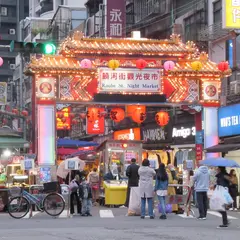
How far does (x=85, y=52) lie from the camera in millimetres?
30891

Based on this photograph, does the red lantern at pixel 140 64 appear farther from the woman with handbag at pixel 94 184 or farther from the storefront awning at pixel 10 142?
the storefront awning at pixel 10 142

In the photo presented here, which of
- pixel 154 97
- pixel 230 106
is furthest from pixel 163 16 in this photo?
pixel 154 97

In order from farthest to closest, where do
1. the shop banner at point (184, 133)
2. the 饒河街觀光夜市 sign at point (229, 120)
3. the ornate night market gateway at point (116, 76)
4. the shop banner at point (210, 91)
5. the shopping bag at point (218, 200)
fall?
the shop banner at point (184, 133) → the 饒河街觀光夜市 sign at point (229, 120) → the shop banner at point (210, 91) → the ornate night market gateway at point (116, 76) → the shopping bag at point (218, 200)

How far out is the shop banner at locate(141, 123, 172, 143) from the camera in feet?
150

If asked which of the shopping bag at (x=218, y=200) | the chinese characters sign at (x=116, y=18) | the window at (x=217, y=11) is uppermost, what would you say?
the chinese characters sign at (x=116, y=18)

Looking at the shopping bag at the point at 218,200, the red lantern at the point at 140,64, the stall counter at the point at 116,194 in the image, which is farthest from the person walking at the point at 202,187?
the red lantern at the point at 140,64

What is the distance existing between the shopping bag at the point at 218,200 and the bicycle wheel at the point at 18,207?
722cm

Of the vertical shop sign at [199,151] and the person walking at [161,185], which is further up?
the vertical shop sign at [199,151]

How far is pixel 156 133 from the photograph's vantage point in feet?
157

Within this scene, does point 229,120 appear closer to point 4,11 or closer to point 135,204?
point 135,204

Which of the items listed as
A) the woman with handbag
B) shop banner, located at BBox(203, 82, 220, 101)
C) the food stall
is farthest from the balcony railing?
the woman with handbag

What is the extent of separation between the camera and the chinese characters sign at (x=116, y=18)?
48487 mm

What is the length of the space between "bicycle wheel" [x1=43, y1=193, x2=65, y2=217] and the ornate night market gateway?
7303 mm

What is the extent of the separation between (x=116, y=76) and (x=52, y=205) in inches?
371
